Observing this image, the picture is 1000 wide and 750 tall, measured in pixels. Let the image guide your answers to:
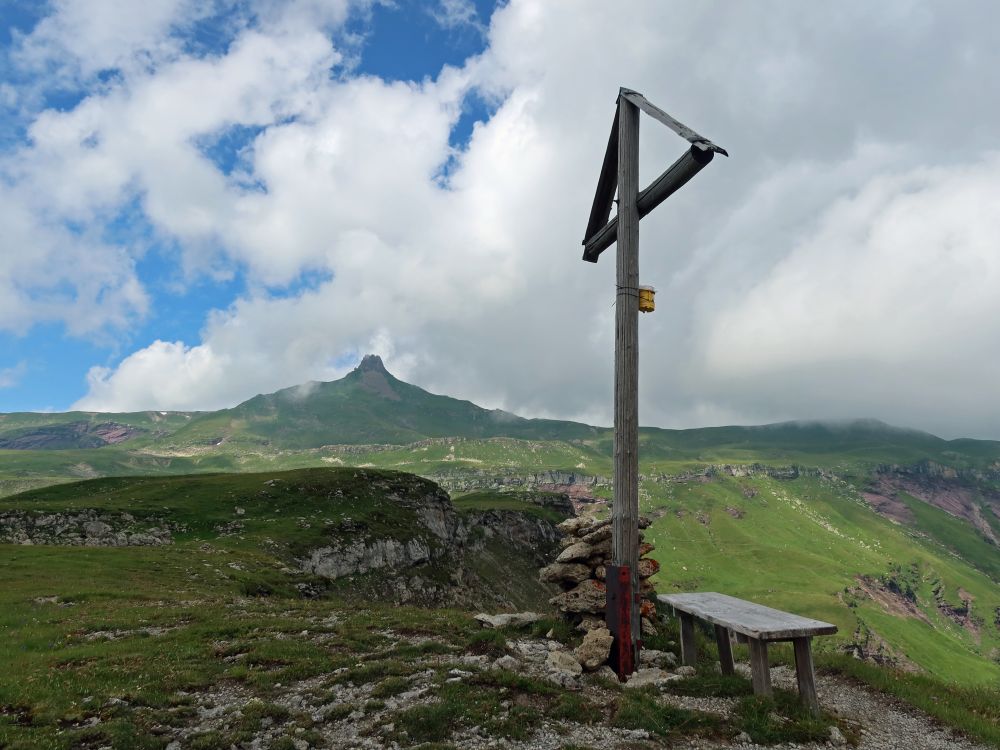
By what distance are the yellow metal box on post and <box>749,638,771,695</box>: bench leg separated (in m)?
8.51

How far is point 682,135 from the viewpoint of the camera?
13844 mm

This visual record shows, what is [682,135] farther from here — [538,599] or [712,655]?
Result: [538,599]

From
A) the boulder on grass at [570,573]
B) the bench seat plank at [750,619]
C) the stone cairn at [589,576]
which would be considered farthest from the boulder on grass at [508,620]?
the bench seat plank at [750,619]

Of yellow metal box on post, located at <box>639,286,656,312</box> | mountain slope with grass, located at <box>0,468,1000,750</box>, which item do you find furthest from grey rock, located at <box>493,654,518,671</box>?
yellow metal box on post, located at <box>639,286,656,312</box>

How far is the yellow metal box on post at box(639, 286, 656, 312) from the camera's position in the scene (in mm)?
15211

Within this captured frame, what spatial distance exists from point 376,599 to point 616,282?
65.6 metres

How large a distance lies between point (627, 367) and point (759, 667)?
765 cm

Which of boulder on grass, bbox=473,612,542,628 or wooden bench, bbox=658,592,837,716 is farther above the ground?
wooden bench, bbox=658,592,837,716

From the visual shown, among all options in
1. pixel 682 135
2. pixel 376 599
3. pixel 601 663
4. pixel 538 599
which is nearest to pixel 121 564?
pixel 376 599

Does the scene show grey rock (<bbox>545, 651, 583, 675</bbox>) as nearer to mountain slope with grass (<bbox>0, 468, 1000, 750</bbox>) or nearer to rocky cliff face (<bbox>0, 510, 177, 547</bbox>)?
mountain slope with grass (<bbox>0, 468, 1000, 750</bbox>)

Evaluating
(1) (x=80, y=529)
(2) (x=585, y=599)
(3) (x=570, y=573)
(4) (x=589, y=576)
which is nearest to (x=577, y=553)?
(3) (x=570, y=573)

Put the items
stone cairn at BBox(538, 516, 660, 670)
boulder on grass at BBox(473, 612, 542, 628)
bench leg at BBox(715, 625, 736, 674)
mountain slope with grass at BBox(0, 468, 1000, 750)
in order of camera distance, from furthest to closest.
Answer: boulder on grass at BBox(473, 612, 542, 628), stone cairn at BBox(538, 516, 660, 670), bench leg at BBox(715, 625, 736, 674), mountain slope with grass at BBox(0, 468, 1000, 750)

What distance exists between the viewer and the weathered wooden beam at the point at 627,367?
1458cm

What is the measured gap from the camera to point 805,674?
1166cm
